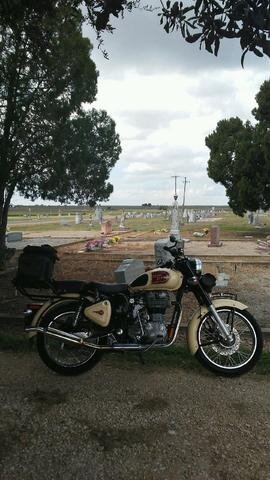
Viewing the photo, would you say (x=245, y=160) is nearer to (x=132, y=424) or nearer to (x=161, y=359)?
(x=161, y=359)

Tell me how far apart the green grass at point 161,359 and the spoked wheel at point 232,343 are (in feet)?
0.57

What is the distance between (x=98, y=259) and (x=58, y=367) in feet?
30.5

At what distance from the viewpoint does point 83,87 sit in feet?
35.6

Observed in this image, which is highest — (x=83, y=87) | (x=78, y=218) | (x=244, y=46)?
(x=83, y=87)

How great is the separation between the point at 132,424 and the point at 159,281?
1.44 meters

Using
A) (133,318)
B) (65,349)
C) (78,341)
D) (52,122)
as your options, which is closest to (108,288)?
(133,318)

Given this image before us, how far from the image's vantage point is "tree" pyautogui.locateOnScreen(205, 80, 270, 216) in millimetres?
25109

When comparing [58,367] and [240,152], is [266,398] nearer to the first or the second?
[58,367]

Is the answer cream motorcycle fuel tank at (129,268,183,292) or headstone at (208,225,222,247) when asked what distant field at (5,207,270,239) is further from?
cream motorcycle fuel tank at (129,268,183,292)

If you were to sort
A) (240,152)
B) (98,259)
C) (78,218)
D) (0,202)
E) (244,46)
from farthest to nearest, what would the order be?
1. (78,218)
2. (240,152)
3. (98,259)
4. (0,202)
5. (244,46)

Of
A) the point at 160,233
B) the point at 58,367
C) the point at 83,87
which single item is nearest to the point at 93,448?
the point at 58,367

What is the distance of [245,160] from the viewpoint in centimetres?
2555

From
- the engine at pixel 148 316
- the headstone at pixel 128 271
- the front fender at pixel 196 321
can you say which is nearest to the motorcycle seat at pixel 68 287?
the engine at pixel 148 316

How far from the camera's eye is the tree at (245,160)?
25109 millimetres
